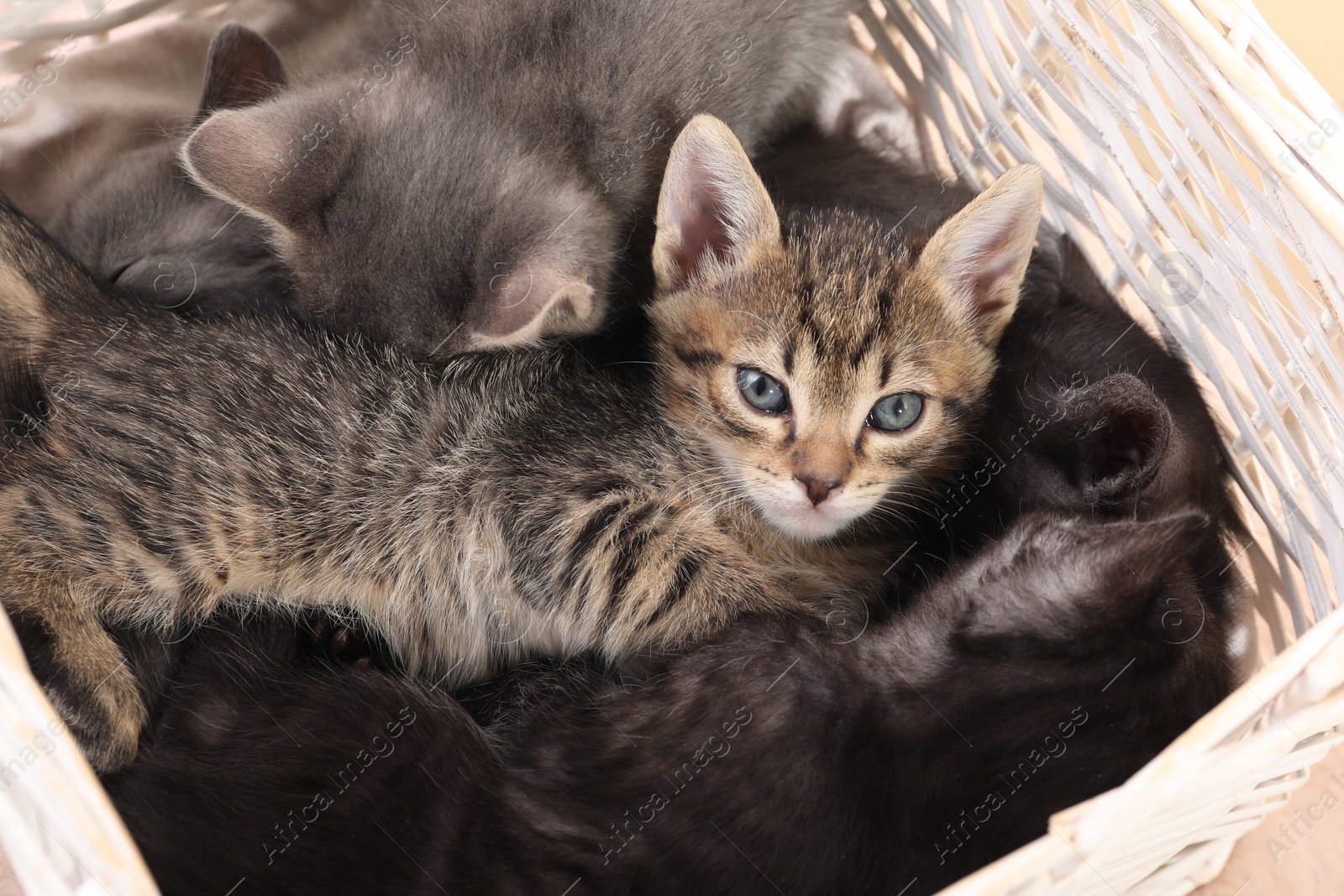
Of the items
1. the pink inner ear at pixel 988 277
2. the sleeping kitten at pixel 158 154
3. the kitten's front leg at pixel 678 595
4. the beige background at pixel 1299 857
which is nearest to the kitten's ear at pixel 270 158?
the sleeping kitten at pixel 158 154

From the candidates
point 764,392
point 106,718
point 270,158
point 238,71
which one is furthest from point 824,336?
point 238,71

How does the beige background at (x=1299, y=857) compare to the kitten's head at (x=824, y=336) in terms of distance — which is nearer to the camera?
the kitten's head at (x=824, y=336)

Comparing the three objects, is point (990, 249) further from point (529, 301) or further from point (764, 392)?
point (529, 301)

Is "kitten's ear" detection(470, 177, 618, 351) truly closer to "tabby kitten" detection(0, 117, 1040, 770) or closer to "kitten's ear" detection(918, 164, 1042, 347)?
"tabby kitten" detection(0, 117, 1040, 770)

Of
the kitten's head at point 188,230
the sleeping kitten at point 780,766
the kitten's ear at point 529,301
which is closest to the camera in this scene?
the sleeping kitten at point 780,766

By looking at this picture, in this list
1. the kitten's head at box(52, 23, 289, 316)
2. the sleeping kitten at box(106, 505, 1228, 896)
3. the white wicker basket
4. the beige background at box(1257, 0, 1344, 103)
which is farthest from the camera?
the beige background at box(1257, 0, 1344, 103)

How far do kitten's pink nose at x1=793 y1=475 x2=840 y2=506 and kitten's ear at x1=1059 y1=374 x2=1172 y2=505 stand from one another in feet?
0.93

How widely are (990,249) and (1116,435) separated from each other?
33cm

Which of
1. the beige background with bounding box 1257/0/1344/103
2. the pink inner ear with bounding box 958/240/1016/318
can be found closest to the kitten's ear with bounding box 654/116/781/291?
the pink inner ear with bounding box 958/240/1016/318

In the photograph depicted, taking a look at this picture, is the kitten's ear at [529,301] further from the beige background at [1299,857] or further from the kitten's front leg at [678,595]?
the beige background at [1299,857]

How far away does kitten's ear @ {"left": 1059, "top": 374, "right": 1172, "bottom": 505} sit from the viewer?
1.14 metres

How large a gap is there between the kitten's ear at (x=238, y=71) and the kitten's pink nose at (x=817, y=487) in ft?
3.47

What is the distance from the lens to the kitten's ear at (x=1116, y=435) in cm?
114

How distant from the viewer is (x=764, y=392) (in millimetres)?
1399
